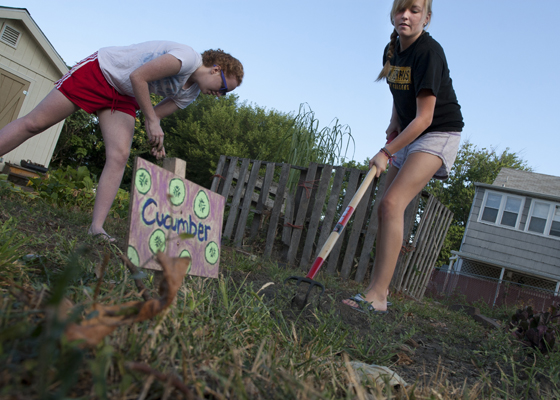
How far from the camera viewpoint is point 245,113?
1144 inches

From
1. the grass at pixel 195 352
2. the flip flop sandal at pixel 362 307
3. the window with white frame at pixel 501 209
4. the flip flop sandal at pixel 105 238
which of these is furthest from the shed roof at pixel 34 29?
the window with white frame at pixel 501 209

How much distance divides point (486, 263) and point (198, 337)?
20.8m

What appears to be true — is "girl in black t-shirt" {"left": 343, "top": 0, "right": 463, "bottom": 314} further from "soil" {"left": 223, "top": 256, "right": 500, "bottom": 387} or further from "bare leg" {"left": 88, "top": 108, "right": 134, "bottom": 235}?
"bare leg" {"left": 88, "top": 108, "right": 134, "bottom": 235}

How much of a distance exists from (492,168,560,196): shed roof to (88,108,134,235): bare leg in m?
21.5

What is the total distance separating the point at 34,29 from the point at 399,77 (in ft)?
39.5

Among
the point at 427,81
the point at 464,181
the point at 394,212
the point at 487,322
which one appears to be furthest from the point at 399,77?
the point at 464,181

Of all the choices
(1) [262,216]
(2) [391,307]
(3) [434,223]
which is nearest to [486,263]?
(3) [434,223]

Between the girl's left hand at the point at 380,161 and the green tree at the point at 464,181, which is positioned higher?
the green tree at the point at 464,181

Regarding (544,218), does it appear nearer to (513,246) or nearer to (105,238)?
(513,246)

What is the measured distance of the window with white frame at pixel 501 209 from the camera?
1920 cm

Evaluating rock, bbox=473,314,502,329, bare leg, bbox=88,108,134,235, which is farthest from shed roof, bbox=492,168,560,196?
bare leg, bbox=88,108,134,235

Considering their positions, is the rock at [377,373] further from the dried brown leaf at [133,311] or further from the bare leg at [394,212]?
the bare leg at [394,212]

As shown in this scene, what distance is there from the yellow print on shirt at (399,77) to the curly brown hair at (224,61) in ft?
3.83

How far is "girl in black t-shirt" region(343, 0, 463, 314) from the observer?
8.97 feet
